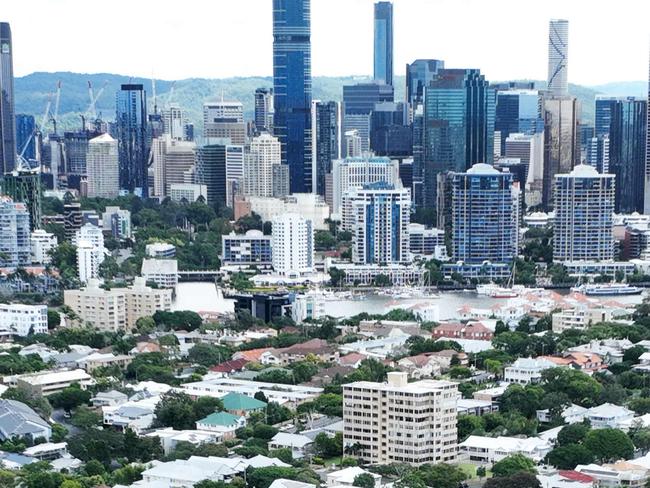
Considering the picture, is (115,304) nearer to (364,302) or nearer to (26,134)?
(364,302)

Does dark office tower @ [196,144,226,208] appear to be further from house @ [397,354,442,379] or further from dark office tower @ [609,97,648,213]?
house @ [397,354,442,379]

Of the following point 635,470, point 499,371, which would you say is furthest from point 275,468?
point 499,371

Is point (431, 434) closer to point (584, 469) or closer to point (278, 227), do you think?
point (584, 469)

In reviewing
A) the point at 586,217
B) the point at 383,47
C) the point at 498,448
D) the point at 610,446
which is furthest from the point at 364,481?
the point at 383,47

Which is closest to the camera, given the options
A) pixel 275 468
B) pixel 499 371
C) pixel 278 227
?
pixel 275 468

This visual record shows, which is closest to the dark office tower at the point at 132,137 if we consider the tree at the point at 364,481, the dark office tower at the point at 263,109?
the dark office tower at the point at 263,109
